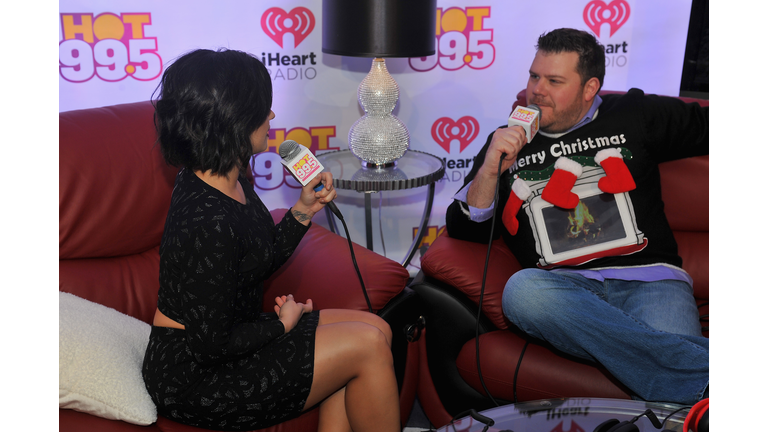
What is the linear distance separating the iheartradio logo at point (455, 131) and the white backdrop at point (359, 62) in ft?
0.03

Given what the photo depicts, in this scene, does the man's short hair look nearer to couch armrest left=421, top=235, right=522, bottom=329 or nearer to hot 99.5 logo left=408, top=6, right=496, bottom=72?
couch armrest left=421, top=235, right=522, bottom=329

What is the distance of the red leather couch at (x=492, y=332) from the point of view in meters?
1.44

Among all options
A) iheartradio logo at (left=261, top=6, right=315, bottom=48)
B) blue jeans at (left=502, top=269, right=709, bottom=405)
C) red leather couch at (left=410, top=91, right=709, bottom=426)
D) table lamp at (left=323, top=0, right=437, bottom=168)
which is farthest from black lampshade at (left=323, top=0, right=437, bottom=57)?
blue jeans at (left=502, top=269, right=709, bottom=405)

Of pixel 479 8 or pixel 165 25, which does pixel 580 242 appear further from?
pixel 165 25

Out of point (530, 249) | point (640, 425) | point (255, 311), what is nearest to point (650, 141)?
point (530, 249)

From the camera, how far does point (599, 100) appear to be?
181 cm

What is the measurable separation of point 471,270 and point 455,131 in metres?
1.20

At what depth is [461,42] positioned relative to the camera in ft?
8.25

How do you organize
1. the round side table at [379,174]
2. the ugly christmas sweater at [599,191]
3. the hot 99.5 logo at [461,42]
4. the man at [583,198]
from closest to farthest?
the man at [583,198] < the ugly christmas sweater at [599,191] < the round side table at [379,174] < the hot 99.5 logo at [461,42]

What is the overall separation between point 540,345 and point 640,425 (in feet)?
1.42

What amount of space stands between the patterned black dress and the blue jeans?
2.02 feet

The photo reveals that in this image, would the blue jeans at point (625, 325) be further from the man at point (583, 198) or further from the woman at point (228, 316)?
the woman at point (228, 316)

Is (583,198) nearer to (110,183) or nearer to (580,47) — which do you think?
(580,47)

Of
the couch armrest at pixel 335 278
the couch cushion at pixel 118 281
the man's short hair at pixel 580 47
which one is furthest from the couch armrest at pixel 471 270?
the couch cushion at pixel 118 281
